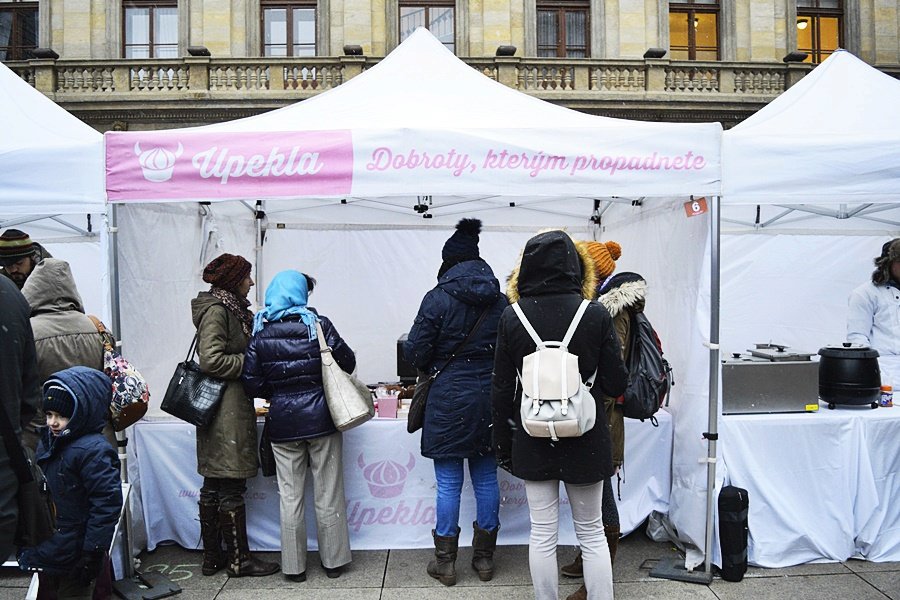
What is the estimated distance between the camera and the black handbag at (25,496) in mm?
2039

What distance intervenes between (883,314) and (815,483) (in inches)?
54.1

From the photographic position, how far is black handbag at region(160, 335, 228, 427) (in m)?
3.95

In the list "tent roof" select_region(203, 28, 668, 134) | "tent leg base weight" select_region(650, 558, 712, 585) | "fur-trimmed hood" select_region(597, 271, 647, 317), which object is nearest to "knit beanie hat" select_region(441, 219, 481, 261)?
"tent roof" select_region(203, 28, 668, 134)

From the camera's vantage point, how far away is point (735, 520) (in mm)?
3910

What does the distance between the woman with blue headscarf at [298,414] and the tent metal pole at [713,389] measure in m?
2.05

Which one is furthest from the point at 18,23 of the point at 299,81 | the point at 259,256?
the point at 259,256

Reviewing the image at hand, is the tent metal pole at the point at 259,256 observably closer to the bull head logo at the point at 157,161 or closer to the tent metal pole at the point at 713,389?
the bull head logo at the point at 157,161

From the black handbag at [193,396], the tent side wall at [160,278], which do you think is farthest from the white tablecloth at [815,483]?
the tent side wall at [160,278]

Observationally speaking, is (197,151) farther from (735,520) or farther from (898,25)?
(898,25)

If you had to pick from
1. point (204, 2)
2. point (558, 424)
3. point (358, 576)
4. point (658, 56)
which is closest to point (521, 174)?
point (558, 424)

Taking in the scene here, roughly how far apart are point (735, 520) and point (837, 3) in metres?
17.7

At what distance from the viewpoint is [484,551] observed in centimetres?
403

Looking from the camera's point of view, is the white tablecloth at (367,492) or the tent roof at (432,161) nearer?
the tent roof at (432,161)

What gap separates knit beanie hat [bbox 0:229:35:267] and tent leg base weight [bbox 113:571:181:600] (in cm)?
188
